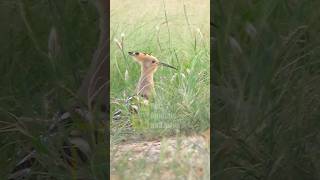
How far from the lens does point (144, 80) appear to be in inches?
78.2

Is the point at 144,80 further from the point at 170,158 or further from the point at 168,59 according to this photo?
the point at 170,158

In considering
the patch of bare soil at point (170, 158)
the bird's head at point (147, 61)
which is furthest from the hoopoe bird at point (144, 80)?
the patch of bare soil at point (170, 158)

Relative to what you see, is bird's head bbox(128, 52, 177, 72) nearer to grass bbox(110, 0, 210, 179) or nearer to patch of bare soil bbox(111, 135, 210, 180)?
grass bbox(110, 0, 210, 179)

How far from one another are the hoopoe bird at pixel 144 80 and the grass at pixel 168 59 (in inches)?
0.5
